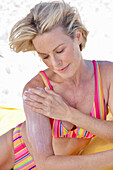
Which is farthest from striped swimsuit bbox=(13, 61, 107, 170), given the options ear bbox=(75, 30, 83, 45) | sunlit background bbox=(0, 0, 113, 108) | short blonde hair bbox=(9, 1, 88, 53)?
sunlit background bbox=(0, 0, 113, 108)

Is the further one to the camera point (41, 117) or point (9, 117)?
point (9, 117)

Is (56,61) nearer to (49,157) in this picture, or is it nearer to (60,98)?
(60,98)

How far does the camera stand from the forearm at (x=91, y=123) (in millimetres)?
1776

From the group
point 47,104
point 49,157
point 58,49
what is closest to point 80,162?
point 49,157

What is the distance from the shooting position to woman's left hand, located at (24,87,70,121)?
70.1 inches

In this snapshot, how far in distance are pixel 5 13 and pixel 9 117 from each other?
4036 millimetres

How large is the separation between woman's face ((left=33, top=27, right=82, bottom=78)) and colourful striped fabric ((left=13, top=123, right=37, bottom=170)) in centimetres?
58

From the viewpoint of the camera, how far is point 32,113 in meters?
1.79

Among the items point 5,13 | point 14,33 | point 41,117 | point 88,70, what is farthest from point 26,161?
point 5,13

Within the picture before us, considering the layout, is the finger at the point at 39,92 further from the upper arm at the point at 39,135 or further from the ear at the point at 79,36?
the ear at the point at 79,36

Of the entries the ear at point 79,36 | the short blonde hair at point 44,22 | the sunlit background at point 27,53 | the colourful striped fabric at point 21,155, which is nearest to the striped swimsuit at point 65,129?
the colourful striped fabric at point 21,155

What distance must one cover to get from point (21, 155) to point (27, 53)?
3558mm

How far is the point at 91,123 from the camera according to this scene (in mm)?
1774

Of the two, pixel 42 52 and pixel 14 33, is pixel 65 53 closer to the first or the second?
pixel 42 52
